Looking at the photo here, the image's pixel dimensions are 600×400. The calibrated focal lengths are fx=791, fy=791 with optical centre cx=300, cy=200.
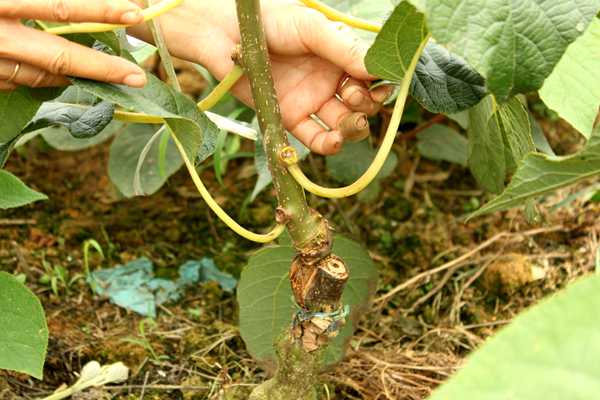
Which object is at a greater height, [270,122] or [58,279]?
[270,122]

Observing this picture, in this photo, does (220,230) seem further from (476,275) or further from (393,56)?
(393,56)

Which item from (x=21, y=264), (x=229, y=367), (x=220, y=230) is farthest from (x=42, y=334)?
(x=220, y=230)

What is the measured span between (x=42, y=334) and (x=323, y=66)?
0.52 metres

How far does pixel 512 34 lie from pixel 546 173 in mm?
152

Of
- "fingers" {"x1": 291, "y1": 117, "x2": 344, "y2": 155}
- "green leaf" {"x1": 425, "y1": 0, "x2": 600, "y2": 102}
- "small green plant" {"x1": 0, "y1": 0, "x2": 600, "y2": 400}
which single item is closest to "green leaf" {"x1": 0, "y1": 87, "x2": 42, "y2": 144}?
"small green plant" {"x1": 0, "y1": 0, "x2": 600, "y2": 400}

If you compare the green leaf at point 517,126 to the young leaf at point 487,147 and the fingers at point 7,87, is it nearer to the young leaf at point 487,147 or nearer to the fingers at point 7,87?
the young leaf at point 487,147

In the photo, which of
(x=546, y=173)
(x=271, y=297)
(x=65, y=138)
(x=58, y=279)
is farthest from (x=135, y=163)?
(x=546, y=173)

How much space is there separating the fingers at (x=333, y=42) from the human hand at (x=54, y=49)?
0.24 meters

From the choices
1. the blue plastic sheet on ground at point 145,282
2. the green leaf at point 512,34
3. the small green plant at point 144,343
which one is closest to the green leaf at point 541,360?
the green leaf at point 512,34

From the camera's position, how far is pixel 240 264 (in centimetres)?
164

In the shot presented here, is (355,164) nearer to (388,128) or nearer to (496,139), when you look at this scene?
(496,139)

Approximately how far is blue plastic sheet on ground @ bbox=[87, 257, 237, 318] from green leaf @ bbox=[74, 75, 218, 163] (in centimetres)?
59

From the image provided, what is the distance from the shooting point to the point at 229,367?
1353 mm

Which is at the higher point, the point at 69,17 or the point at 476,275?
the point at 69,17
